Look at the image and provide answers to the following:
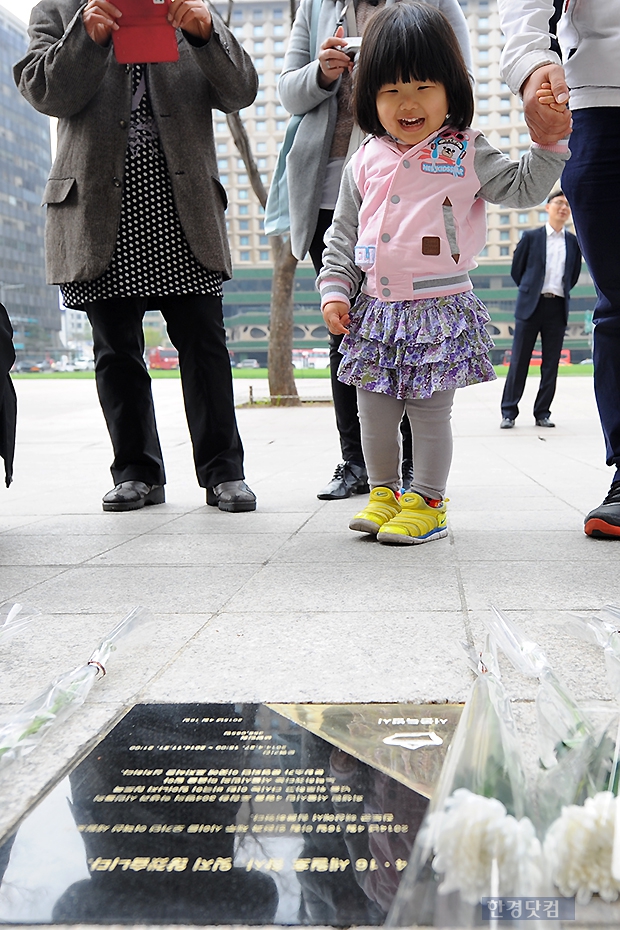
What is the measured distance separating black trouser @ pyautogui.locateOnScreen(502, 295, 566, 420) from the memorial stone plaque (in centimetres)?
701

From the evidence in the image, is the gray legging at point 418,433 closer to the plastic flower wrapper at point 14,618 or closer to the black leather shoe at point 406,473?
the black leather shoe at point 406,473

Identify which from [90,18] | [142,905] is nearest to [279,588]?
[142,905]

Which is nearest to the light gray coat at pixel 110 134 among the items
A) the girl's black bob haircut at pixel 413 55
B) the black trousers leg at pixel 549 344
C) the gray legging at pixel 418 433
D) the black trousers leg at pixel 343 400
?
the black trousers leg at pixel 343 400

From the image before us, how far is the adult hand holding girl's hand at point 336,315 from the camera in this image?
2469 millimetres

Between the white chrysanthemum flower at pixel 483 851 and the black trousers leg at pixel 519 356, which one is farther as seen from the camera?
the black trousers leg at pixel 519 356

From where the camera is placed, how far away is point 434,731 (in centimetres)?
106

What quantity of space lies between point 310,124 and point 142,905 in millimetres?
2903

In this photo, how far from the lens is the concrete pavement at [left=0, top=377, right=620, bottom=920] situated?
1.25m

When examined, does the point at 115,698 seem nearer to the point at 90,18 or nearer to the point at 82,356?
the point at 90,18

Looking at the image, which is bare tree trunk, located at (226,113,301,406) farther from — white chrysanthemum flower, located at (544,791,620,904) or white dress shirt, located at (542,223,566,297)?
white chrysanthemum flower, located at (544,791,620,904)

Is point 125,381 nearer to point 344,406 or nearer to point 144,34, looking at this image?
point 344,406

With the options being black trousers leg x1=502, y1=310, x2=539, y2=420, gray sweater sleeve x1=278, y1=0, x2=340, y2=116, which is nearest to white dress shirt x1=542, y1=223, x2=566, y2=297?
black trousers leg x1=502, y1=310, x2=539, y2=420

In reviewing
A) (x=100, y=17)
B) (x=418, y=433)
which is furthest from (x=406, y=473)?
(x=100, y=17)

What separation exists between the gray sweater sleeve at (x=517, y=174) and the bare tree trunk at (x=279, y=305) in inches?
351
